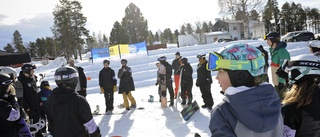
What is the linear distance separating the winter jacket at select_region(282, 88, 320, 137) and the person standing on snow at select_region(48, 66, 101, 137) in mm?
2169

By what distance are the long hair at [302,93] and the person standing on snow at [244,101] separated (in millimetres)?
575

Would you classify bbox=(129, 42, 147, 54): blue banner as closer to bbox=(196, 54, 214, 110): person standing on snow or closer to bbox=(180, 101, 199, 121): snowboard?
bbox=(196, 54, 214, 110): person standing on snow

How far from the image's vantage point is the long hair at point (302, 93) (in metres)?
1.95

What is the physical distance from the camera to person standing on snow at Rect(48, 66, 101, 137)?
293 centimetres

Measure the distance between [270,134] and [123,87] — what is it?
303 inches

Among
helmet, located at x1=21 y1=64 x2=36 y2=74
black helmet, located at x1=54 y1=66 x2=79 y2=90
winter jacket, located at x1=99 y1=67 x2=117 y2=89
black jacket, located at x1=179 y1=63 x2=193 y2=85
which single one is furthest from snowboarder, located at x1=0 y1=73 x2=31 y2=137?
black jacket, located at x1=179 y1=63 x2=193 y2=85

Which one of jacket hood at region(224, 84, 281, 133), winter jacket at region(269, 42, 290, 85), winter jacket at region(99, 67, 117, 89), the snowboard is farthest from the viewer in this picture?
winter jacket at region(99, 67, 117, 89)

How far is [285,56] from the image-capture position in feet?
17.7

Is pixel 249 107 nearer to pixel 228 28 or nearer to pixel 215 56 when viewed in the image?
pixel 215 56

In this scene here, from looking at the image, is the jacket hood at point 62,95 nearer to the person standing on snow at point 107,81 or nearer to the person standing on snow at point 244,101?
the person standing on snow at point 244,101

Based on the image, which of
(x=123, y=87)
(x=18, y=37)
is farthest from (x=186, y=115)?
(x=18, y=37)

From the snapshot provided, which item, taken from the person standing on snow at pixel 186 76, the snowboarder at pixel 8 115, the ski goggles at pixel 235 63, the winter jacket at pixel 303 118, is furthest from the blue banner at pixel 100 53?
the ski goggles at pixel 235 63

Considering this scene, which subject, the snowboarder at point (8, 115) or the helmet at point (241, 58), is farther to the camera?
the snowboarder at point (8, 115)

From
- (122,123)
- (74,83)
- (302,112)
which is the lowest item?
(122,123)
